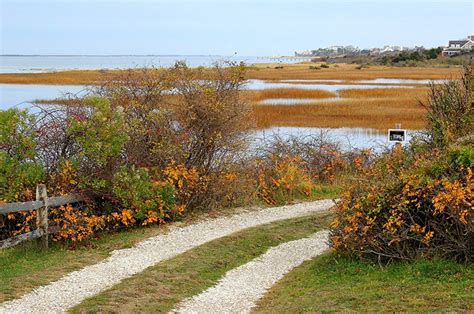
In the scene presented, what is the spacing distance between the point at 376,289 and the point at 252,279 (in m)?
2.85

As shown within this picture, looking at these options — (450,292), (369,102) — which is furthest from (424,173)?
(369,102)

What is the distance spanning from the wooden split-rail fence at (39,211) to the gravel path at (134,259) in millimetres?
1579

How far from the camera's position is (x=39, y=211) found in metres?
14.6

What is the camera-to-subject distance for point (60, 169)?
52.7 feet

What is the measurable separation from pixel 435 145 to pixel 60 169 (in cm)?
862

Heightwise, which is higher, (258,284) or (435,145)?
(435,145)

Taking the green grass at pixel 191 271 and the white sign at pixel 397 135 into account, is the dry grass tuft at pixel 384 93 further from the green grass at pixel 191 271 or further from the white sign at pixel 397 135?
the green grass at pixel 191 271

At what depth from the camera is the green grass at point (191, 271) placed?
1092 cm

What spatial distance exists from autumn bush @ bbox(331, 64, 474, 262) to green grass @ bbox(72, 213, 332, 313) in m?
2.30

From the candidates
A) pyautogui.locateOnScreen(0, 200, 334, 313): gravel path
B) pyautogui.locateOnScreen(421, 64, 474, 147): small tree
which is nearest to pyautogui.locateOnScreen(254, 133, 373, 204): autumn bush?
pyautogui.locateOnScreen(0, 200, 334, 313): gravel path

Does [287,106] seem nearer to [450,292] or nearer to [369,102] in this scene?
[369,102]

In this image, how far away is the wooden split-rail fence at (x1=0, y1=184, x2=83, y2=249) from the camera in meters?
14.1

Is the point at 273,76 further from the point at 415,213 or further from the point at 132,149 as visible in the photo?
the point at 415,213

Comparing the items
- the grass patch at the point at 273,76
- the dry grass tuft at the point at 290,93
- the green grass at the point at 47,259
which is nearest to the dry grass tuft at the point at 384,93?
the dry grass tuft at the point at 290,93
